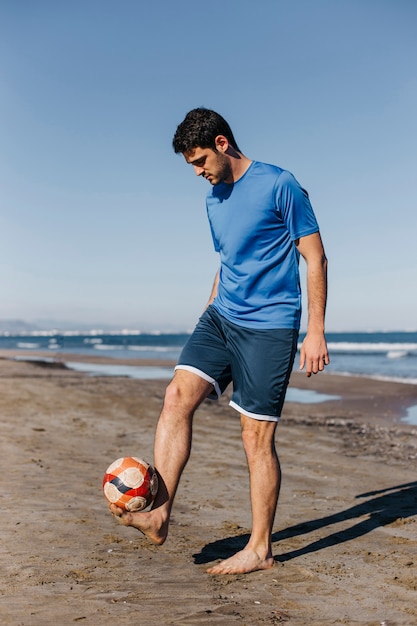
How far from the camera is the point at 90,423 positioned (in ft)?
32.7

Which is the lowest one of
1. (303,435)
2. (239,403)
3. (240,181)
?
(303,435)

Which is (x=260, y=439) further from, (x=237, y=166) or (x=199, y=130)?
(x=199, y=130)

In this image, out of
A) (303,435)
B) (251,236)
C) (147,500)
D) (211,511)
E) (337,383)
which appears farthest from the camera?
(337,383)

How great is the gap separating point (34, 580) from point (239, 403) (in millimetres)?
1490

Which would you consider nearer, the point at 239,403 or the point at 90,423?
the point at 239,403

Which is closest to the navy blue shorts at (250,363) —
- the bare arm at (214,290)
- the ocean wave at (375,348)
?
the bare arm at (214,290)

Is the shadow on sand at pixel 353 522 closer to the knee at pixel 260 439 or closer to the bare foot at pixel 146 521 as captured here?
the bare foot at pixel 146 521

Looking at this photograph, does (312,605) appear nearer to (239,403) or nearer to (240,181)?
(239,403)

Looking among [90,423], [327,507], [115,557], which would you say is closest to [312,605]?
[115,557]

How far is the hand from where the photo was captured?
12.4ft

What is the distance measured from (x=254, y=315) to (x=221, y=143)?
1.04m

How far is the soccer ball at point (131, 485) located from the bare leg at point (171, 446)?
0.07 m

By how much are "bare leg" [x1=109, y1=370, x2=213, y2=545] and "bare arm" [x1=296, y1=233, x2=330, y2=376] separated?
659mm

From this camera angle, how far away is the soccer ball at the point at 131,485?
358 centimetres
